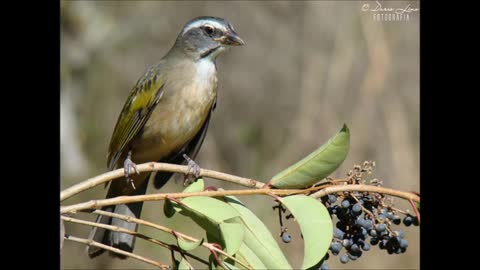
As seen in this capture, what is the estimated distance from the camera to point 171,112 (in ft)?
11.2

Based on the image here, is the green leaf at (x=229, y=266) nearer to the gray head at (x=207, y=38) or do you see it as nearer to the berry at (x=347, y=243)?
the berry at (x=347, y=243)

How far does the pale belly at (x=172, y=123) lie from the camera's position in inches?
134

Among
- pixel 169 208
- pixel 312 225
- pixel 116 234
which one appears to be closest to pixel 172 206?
pixel 169 208

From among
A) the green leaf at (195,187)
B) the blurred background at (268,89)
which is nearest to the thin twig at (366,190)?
the green leaf at (195,187)

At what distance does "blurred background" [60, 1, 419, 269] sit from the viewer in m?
5.40

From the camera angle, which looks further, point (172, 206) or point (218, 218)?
point (172, 206)

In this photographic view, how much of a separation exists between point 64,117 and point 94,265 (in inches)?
43.6

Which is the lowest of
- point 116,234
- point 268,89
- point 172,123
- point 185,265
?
point 116,234

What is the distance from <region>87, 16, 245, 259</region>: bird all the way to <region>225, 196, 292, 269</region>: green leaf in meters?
1.34

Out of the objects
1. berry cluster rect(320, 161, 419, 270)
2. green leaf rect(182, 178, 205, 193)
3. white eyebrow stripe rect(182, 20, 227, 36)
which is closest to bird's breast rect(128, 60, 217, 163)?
white eyebrow stripe rect(182, 20, 227, 36)

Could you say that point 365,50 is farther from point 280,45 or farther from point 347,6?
point 280,45

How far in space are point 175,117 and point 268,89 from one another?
3.09 m

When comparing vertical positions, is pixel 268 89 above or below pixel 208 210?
above

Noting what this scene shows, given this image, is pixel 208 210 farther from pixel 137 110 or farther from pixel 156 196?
pixel 137 110
